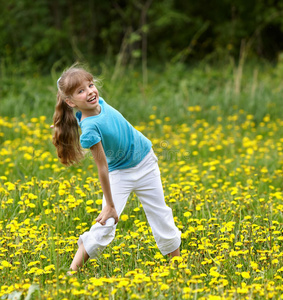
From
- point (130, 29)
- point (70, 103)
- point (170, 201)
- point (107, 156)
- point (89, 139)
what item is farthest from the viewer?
point (130, 29)

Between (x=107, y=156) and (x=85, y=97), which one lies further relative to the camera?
(x=107, y=156)

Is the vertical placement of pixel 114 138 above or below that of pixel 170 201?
above

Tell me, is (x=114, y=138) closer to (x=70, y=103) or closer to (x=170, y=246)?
(x=70, y=103)

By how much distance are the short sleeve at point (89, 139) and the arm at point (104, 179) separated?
24 mm

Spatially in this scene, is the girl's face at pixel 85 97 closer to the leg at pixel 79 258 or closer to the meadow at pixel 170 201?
the meadow at pixel 170 201

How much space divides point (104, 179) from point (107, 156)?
27cm

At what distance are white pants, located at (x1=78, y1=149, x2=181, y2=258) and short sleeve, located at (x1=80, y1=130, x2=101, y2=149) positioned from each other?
1.17 ft

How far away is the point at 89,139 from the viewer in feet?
8.30

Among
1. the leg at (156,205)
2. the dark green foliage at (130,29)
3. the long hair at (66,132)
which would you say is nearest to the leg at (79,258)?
the leg at (156,205)

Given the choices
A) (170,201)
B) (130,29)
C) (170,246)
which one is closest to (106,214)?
(170,246)

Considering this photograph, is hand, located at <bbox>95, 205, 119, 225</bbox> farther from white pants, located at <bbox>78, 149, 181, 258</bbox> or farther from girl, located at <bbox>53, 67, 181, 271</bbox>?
white pants, located at <bbox>78, 149, 181, 258</bbox>

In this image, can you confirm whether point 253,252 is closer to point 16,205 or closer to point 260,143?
point 16,205

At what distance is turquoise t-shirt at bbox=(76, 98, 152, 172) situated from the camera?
8.46ft

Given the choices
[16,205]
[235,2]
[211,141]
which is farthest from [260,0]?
[16,205]
